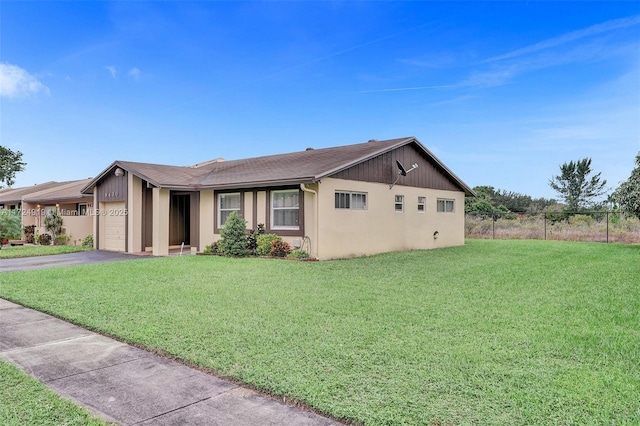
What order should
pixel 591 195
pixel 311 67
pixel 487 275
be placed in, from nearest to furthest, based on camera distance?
1. pixel 487 275
2. pixel 311 67
3. pixel 591 195

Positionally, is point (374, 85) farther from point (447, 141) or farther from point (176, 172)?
point (176, 172)

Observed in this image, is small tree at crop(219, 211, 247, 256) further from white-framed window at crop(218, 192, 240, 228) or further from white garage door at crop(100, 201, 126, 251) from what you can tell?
white garage door at crop(100, 201, 126, 251)

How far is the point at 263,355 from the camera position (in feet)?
13.9

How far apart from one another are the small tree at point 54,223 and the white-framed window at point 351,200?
609 inches

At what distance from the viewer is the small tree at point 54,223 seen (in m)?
20.2

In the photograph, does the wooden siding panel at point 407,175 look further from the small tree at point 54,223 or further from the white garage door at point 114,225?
the small tree at point 54,223

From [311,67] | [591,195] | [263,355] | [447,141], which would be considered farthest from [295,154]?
[591,195]

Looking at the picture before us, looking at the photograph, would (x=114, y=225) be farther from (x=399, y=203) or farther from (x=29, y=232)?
(x=399, y=203)

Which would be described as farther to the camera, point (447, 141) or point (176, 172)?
point (447, 141)

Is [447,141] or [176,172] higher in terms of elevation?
[447,141]

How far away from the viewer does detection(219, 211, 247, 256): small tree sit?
13766 mm

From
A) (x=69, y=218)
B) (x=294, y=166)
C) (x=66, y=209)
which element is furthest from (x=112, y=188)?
(x=294, y=166)

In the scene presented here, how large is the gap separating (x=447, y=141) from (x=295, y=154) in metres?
10.5

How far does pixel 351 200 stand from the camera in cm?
1405
